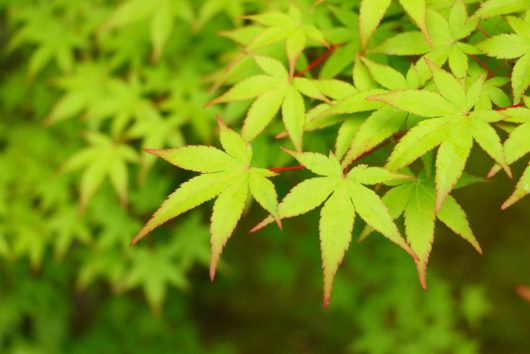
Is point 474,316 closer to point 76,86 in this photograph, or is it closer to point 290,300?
point 290,300

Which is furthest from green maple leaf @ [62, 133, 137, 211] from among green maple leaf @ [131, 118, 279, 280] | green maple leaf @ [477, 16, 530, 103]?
green maple leaf @ [477, 16, 530, 103]

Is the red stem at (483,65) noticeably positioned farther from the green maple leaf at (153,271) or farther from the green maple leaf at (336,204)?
the green maple leaf at (153,271)

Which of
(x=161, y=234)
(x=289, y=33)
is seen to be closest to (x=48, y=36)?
(x=161, y=234)

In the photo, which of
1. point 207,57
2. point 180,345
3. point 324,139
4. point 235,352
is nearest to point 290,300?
point 235,352

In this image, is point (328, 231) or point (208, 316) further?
point (208, 316)

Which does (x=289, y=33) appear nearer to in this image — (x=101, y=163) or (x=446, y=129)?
(x=446, y=129)

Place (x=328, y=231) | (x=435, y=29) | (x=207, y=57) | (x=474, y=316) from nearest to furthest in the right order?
(x=328, y=231) → (x=435, y=29) → (x=207, y=57) → (x=474, y=316)

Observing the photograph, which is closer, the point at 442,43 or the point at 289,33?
the point at 442,43
